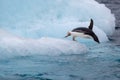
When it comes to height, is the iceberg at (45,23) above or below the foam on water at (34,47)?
above

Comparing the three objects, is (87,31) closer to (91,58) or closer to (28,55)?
(91,58)

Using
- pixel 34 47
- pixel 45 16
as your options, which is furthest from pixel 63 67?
pixel 45 16

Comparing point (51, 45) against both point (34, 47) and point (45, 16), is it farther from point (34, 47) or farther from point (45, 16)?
point (45, 16)

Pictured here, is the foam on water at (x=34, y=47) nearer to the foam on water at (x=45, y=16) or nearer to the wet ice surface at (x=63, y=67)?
the wet ice surface at (x=63, y=67)

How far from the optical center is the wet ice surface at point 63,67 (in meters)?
7.51

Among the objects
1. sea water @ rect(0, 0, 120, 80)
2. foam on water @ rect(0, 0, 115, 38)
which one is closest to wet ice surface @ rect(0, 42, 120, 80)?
sea water @ rect(0, 0, 120, 80)

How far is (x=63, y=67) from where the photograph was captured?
815 centimetres

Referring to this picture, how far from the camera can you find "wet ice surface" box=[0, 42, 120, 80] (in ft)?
Result: 24.6

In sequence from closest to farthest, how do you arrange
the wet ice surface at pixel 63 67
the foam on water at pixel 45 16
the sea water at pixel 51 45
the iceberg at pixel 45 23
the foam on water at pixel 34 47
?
the wet ice surface at pixel 63 67, the sea water at pixel 51 45, the foam on water at pixel 34 47, the iceberg at pixel 45 23, the foam on water at pixel 45 16

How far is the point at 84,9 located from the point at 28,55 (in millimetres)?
4372

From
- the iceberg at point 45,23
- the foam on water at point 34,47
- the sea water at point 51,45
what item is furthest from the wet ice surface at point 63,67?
the iceberg at point 45,23

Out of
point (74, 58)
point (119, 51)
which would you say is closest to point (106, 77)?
point (74, 58)

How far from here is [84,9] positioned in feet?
41.3

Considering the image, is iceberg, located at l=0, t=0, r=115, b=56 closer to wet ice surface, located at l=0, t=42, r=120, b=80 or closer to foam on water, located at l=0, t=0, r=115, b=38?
foam on water, located at l=0, t=0, r=115, b=38
